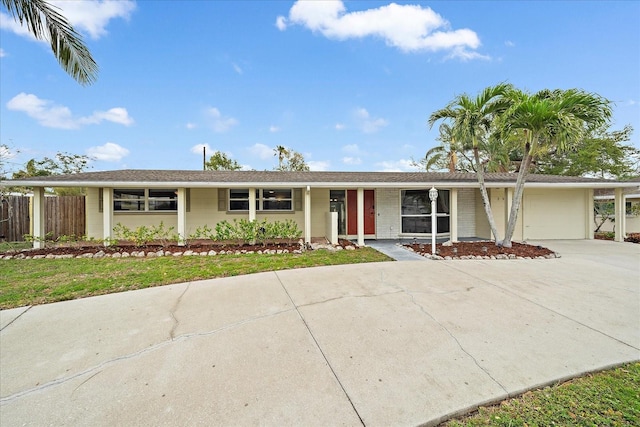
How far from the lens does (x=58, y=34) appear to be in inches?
224

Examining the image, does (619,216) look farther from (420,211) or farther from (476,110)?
(476,110)

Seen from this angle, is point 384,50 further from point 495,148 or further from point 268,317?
point 268,317

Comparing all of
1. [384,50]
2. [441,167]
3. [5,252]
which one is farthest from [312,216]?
[441,167]

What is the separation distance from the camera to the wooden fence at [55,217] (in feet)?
35.0

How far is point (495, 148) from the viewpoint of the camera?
1675 centimetres

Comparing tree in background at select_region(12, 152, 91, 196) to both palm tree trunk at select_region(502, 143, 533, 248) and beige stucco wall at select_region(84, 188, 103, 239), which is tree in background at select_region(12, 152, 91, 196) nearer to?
beige stucco wall at select_region(84, 188, 103, 239)

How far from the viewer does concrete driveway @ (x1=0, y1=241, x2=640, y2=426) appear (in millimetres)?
2160

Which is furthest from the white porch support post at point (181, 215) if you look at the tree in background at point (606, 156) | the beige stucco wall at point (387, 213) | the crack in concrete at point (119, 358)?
the tree in background at point (606, 156)

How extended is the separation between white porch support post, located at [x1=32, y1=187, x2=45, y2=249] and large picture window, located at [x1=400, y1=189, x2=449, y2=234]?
41.3ft

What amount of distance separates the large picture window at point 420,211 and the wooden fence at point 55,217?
12.9m

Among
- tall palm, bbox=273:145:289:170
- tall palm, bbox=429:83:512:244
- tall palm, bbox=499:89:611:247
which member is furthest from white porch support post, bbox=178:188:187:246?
tall palm, bbox=273:145:289:170

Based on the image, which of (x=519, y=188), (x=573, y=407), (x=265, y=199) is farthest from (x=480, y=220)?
(x=573, y=407)

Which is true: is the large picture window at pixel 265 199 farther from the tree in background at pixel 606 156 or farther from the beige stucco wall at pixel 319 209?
the tree in background at pixel 606 156

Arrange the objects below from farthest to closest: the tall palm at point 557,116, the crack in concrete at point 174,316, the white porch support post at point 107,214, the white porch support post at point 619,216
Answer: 1. the white porch support post at point 619,216
2. the white porch support post at point 107,214
3. the tall palm at point 557,116
4. the crack in concrete at point 174,316
